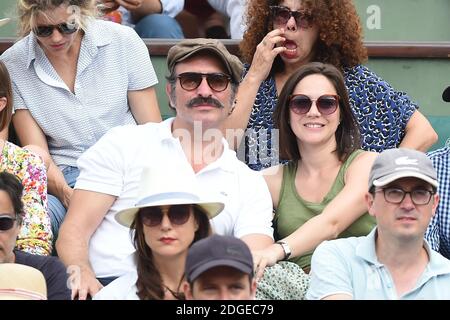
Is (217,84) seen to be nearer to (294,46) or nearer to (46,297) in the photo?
(294,46)

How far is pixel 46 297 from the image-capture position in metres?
4.10

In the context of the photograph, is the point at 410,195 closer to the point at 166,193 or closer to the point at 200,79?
the point at 166,193

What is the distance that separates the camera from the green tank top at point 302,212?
4879mm

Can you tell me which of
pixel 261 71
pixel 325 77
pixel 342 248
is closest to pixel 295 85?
pixel 325 77

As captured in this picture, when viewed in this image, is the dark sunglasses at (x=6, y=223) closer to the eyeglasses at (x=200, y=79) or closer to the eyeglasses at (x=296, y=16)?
the eyeglasses at (x=200, y=79)

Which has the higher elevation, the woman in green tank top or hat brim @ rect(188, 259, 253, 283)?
the woman in green tank top

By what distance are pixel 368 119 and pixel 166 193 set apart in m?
1.57

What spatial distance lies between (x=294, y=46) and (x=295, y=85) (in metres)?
0.53

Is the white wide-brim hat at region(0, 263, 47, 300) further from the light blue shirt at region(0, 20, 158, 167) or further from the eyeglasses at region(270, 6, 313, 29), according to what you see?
the eyeglasses at region(270, 6, 313, 29)

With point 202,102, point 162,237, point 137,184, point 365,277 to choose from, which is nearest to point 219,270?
point 162,237

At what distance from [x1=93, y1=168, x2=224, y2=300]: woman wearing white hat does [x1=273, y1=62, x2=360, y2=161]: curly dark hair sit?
3.08 ft

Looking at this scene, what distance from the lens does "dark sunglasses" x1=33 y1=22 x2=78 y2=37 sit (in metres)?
5.23

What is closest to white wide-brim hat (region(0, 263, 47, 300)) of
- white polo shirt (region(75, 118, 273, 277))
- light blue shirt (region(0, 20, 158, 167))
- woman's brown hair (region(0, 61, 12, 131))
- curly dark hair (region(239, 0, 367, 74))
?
white polo shirt (region(75, 118, 273, 277))

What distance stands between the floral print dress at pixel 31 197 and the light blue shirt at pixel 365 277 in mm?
1144
